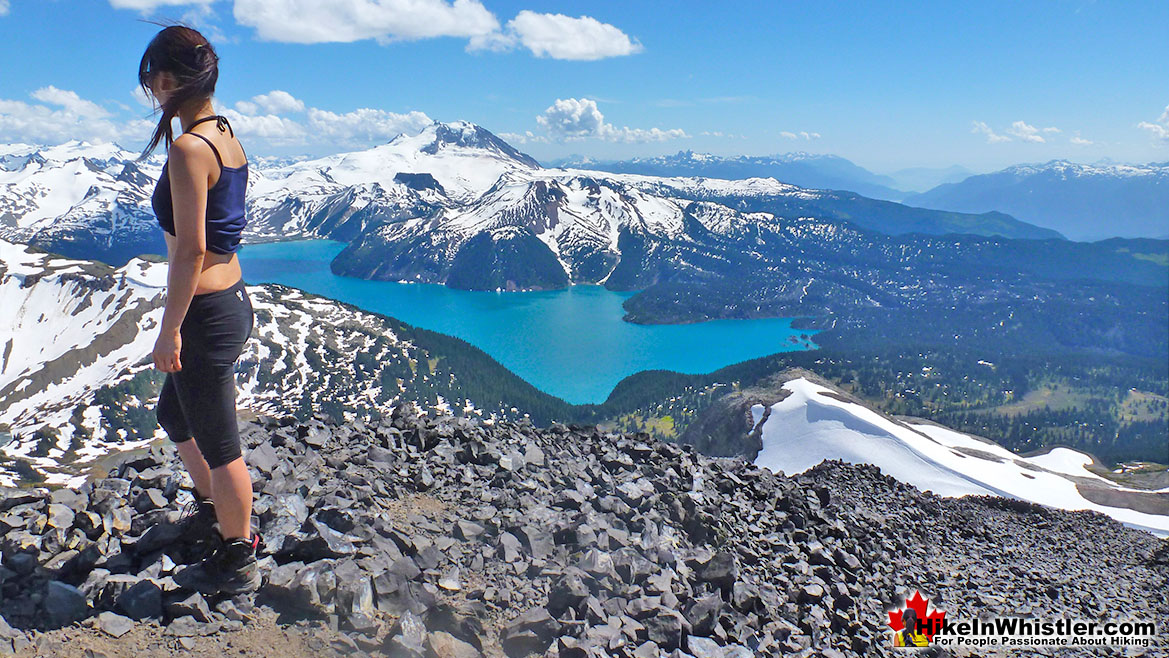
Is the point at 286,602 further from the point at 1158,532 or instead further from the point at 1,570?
the point at 1158,532

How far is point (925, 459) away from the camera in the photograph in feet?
169

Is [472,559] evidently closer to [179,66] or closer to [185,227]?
[185,227]

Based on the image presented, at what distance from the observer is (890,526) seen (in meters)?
16.2

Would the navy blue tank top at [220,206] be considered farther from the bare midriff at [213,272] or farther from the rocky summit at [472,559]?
the rocky summit at [472,559]

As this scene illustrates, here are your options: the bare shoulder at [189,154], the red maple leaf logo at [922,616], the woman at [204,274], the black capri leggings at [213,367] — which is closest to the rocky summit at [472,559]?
the red maple leaf logo at [922,616]

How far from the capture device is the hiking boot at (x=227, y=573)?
5594mm

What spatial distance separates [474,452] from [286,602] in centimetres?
532

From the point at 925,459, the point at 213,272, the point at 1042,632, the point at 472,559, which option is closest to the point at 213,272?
the point at 213,272

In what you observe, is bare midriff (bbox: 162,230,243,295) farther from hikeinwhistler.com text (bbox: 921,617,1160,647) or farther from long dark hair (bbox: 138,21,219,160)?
hikeinwhistler.com text (bbox: 921,617,1160,647)

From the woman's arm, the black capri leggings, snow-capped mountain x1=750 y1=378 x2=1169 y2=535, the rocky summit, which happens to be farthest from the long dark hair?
snow-capped mountain x1=750 y1=378 x2=1169 y2=535

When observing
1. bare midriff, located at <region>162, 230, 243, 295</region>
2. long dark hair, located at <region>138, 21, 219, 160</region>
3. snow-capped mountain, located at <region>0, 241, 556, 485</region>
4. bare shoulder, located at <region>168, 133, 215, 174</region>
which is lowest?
snow-capped mountain, located at <region>0, 241, 556, 485</region>

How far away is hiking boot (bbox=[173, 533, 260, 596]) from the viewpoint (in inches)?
220

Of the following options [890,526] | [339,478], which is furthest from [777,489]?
[339,478]

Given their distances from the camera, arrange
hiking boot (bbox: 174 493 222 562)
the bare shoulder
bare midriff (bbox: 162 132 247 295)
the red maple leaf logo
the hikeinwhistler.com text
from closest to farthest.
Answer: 1. the bare shoulder
2. bare midriff (bbox: 162 132 247 295)
3. hiking boot (bbox: 174 493 222 562)
4. the red maple leaf logo
5. the hikeinwhistler.com text
